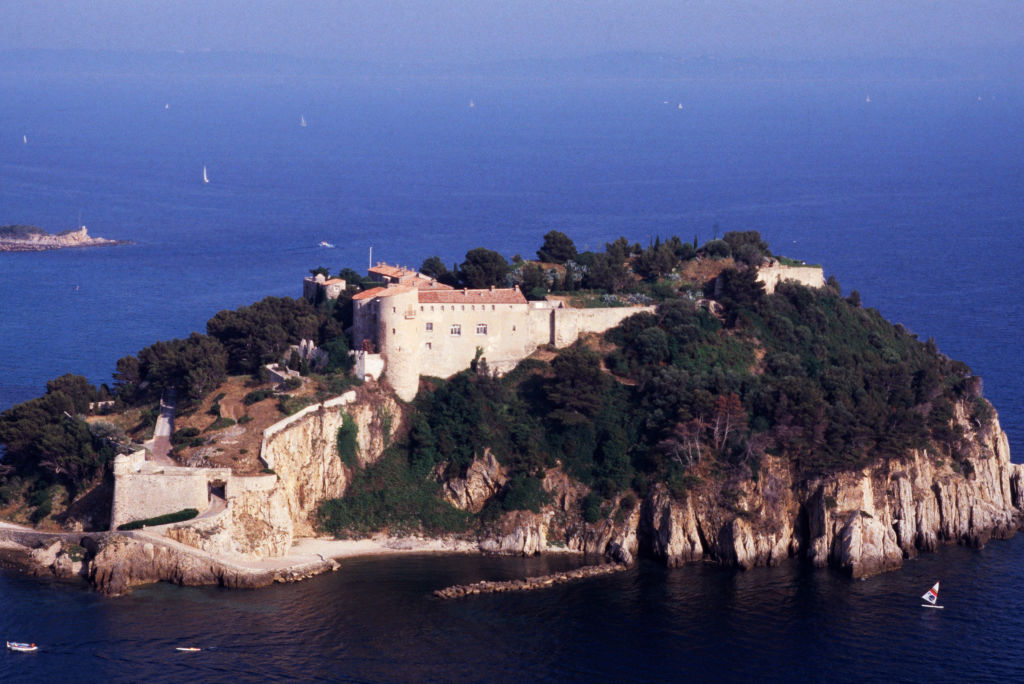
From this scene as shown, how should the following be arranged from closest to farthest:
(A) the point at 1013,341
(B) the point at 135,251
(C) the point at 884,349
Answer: (C) the point at 884,349 → (A) the point at 1013,341 → (B) the point at 135,251

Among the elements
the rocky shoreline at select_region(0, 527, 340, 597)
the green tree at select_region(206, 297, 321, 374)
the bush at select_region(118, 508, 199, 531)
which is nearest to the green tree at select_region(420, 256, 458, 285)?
the green tree at select_region(206, 297, 321, 374)

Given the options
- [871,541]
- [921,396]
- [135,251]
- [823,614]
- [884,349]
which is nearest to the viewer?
[823,614]

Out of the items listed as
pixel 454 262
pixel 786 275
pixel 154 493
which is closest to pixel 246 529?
pixel 154 493

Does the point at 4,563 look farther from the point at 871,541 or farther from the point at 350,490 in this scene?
the point at 871,541

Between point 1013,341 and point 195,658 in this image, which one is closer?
point 195,658

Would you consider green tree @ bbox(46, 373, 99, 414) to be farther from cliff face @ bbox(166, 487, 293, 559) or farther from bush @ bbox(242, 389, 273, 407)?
cliff face @ bbox(166, 487, 293, 559)

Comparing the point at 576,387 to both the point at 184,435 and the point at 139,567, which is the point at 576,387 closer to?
the point at 184,435

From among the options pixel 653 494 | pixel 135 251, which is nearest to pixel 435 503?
pixel 653 494
